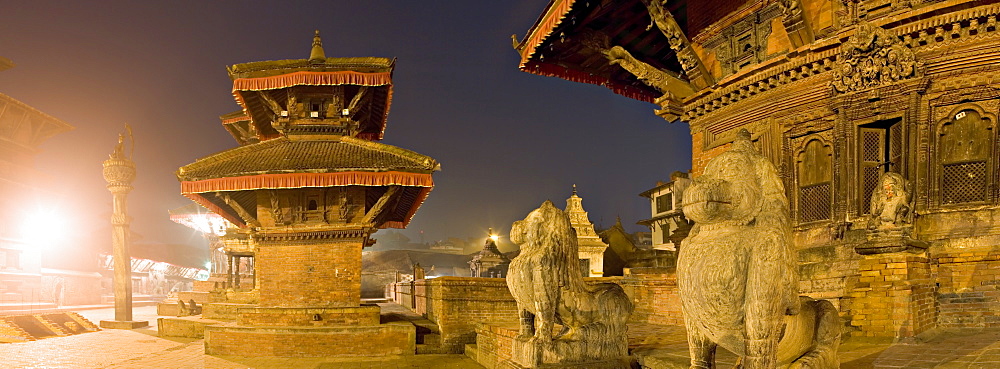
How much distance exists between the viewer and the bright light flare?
31.1 metres

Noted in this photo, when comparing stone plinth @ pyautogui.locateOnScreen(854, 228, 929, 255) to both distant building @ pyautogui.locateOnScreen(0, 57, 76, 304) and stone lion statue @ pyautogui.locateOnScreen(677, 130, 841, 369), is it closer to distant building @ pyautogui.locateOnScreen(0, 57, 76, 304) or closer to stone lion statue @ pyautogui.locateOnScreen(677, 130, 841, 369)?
stone lion statue @ pyautogui.locateOnScreen(677, 130, 841, 369)

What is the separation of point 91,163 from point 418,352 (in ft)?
184

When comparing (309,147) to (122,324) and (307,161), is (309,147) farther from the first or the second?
(122,324)

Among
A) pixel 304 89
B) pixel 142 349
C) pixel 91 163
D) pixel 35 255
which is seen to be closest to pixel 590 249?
pixel 304 89

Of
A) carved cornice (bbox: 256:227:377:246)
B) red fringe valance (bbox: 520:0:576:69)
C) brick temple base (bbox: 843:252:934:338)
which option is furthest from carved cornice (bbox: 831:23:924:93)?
carved cornice (bbox: 256:227:377:246)

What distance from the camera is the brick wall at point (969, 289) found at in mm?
7051

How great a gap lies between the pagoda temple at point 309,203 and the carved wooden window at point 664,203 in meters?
24.5

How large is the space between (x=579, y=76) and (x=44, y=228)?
109 feet

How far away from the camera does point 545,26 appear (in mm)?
11516

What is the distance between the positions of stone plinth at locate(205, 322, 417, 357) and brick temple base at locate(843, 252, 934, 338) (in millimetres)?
8184

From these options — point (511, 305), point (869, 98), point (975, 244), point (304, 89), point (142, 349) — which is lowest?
point (142, 349)

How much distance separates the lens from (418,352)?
12164 mm

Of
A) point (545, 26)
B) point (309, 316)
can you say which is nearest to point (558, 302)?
point (545, 26)

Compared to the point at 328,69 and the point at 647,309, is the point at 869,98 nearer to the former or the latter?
A: the point at 647,309
